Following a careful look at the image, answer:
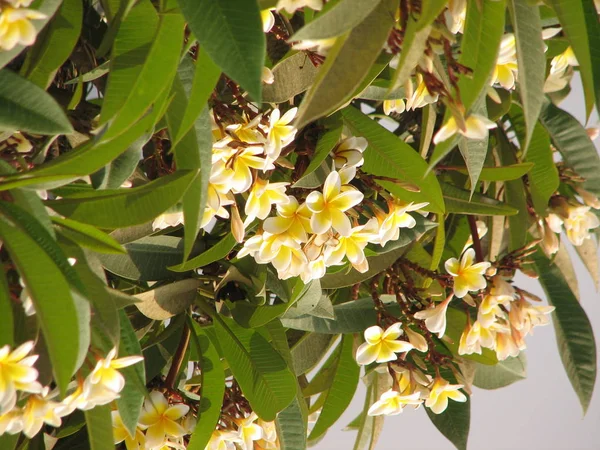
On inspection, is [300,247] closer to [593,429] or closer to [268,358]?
[268,358]

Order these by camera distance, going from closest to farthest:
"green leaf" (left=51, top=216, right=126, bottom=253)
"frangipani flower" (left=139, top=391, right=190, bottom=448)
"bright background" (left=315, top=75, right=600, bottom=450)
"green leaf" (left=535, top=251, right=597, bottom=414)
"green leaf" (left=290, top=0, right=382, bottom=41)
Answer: "green leaf" (left=290, top=0, right=382, bottom=41) < "green leaf" (left=51, top=216, right=126, bottom=253) < "frangipani flower" (left=139, top=391, right=190, bottom=448) < "green leaf" (left=535, top=251, right=597, bottom=414) < "bright background" (left=315, top=75, right=600, bottom=450)

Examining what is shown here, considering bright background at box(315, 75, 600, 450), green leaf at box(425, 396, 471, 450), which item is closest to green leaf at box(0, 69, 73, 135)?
green leaf at box(425, 396, 471, 450)

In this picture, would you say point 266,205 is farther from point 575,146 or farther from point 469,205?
point 575,146

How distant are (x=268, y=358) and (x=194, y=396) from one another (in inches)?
3.4

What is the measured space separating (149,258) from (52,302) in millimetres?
174

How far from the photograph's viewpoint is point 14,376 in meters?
0.35

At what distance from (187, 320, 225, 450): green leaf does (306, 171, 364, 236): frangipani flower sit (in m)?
0.18

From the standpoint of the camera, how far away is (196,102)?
1.22ft

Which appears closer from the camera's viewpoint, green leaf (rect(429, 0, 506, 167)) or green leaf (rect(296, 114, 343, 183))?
green leaf (rect(429, 0, 506, 167))

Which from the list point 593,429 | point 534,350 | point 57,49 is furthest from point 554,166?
point 593,429

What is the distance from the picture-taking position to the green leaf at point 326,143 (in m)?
0.47

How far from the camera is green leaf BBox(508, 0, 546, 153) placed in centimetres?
36

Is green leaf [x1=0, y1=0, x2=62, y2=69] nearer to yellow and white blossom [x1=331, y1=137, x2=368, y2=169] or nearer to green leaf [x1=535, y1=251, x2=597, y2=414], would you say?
yellow and white blossom [x1=331, y1=137, x2=368, y2=169]

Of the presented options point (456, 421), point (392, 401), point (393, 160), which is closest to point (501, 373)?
point (456, 421)
